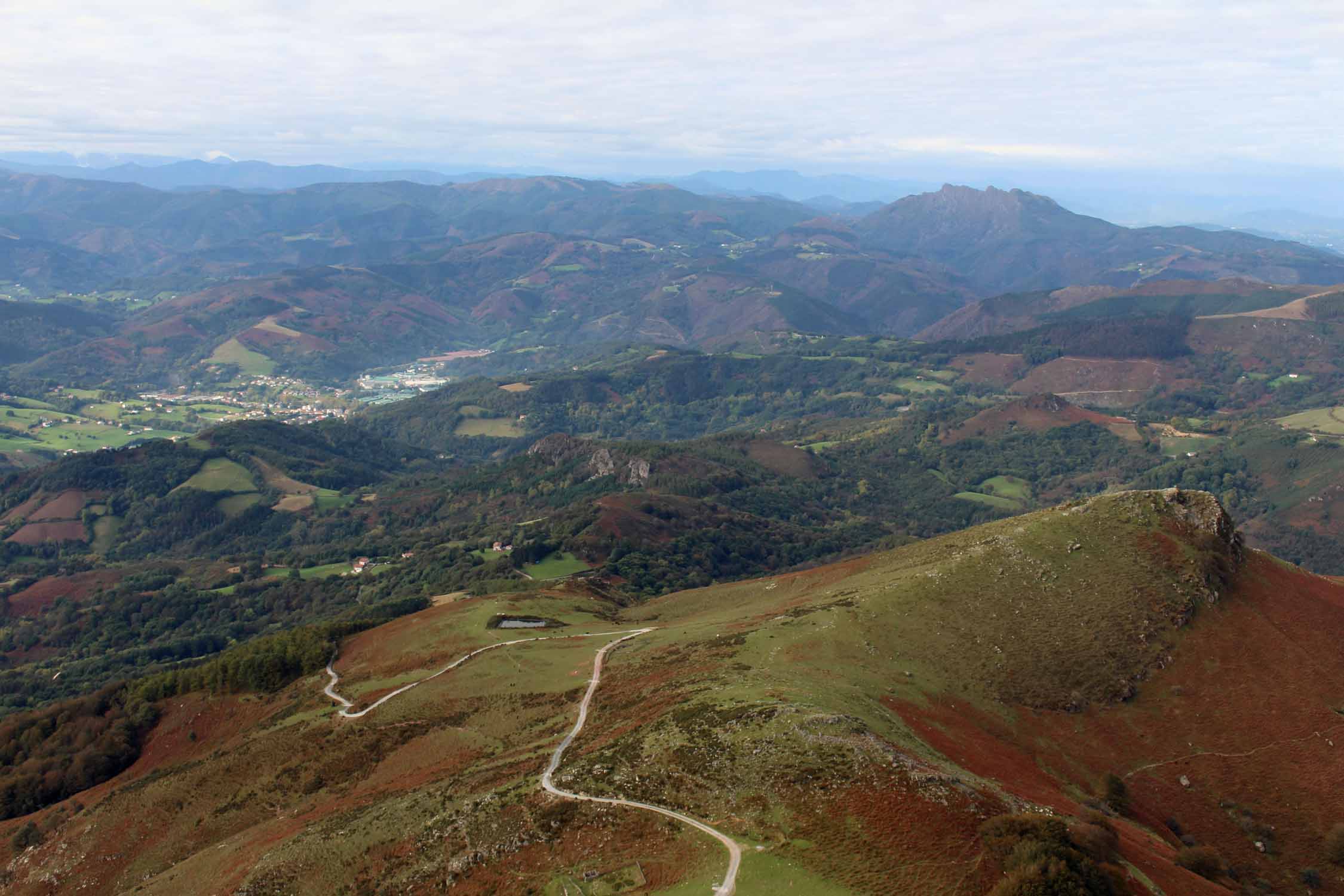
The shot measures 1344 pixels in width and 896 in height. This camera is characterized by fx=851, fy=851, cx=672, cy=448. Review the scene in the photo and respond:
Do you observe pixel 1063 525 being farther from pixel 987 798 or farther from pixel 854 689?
pixel 987 798

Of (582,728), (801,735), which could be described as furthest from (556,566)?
(801,735)

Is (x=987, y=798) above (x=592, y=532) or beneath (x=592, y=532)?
above

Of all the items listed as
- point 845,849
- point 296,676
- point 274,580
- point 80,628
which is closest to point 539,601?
point 296,676

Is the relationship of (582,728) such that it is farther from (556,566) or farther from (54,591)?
(54,591)

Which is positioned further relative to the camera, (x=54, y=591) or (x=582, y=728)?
(x=54, y=591)

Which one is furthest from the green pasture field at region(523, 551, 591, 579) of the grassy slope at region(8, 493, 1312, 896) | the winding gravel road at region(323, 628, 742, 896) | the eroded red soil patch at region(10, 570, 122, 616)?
the eroded red soil patch at region(10, 570, 122, 616)

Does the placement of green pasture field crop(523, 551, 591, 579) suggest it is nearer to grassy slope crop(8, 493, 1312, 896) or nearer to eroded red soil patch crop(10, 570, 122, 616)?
grassy slope crop(8, 493, 1312, 896)
